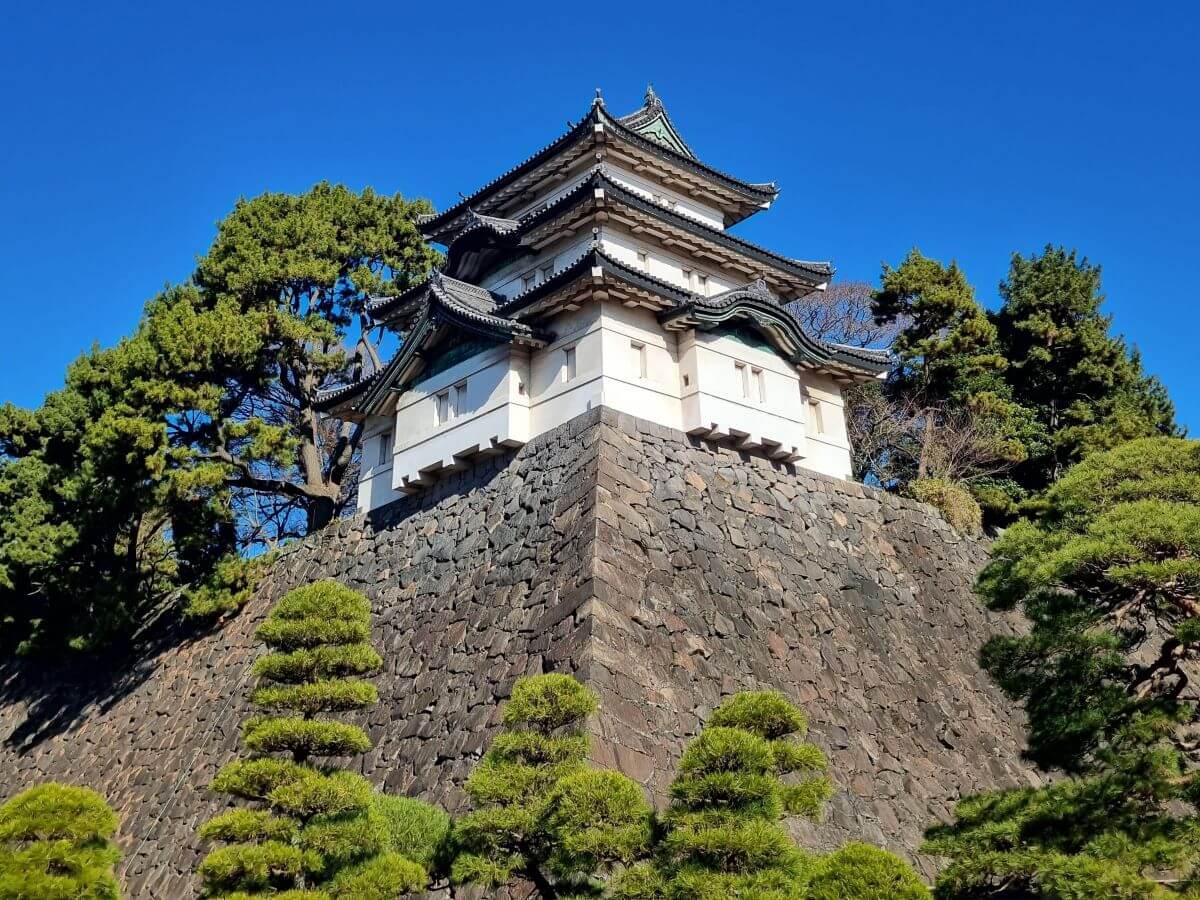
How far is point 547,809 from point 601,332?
8128 millimetres

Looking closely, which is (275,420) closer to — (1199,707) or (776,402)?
(776,402)

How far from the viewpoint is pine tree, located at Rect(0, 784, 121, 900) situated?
22.1 feet

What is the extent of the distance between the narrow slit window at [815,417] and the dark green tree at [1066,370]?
8.24 m

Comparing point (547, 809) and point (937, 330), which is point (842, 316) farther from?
point (547, 809)

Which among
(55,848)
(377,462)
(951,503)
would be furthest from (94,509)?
(951,503)

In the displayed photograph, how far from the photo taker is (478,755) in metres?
10.3

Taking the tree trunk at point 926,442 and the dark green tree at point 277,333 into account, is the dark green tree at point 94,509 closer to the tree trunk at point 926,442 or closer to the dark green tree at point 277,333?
the dark green tree at point 277,333

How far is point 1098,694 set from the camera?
8.12 meters

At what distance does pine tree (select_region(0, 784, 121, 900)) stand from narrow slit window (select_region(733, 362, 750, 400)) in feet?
33.3

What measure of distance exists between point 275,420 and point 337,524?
19.9 feet

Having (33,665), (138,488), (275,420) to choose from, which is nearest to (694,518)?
(138,488)

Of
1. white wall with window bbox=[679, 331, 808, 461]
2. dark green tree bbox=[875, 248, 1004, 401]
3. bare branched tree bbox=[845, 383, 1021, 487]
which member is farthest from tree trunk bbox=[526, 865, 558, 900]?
dark green tree bbox=[875, 248, 1004, 401]

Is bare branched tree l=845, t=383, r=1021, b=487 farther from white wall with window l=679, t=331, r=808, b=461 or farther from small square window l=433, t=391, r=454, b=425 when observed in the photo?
small square window l=433, t=391, r=454, b=425

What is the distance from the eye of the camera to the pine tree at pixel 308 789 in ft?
23.5
